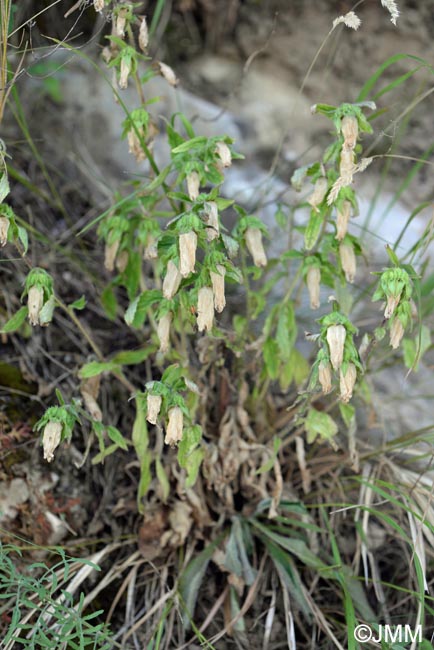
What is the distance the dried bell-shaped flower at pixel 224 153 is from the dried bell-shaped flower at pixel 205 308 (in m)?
0.32

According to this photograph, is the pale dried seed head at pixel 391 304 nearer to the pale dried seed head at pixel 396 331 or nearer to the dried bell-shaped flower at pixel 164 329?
the pale dried seed head at pixel 396 331

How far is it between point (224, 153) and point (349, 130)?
291 millimetres

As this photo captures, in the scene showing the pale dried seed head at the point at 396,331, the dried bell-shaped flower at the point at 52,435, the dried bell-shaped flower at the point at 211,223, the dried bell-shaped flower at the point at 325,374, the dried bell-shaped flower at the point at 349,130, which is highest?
the dried bell-shaped flower at the point at 349,130

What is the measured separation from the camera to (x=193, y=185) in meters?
1.71

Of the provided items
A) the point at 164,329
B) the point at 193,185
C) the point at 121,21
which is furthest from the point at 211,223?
the point at 121,21

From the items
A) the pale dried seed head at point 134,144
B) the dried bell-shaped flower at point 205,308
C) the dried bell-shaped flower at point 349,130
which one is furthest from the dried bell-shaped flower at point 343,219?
the pale dried seed head at point 134,144

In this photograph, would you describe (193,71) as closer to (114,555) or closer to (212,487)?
(212,487)

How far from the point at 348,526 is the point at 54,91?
2001mm

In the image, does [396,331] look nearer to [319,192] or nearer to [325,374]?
[325,374]

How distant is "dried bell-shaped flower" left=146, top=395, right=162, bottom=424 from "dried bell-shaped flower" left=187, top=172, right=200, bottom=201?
1.55ft

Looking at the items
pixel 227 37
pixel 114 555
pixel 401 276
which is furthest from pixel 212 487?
pixel 227 37

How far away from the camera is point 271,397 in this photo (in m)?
2.38

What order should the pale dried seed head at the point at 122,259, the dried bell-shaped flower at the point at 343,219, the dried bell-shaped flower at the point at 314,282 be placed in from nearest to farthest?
the dried bell-shaped flower at the point at 343,219
the dried bell-shaped flower at the point at 314,282
the pale dried seed head at the point at 122,259

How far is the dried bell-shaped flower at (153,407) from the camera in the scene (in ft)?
5.14
